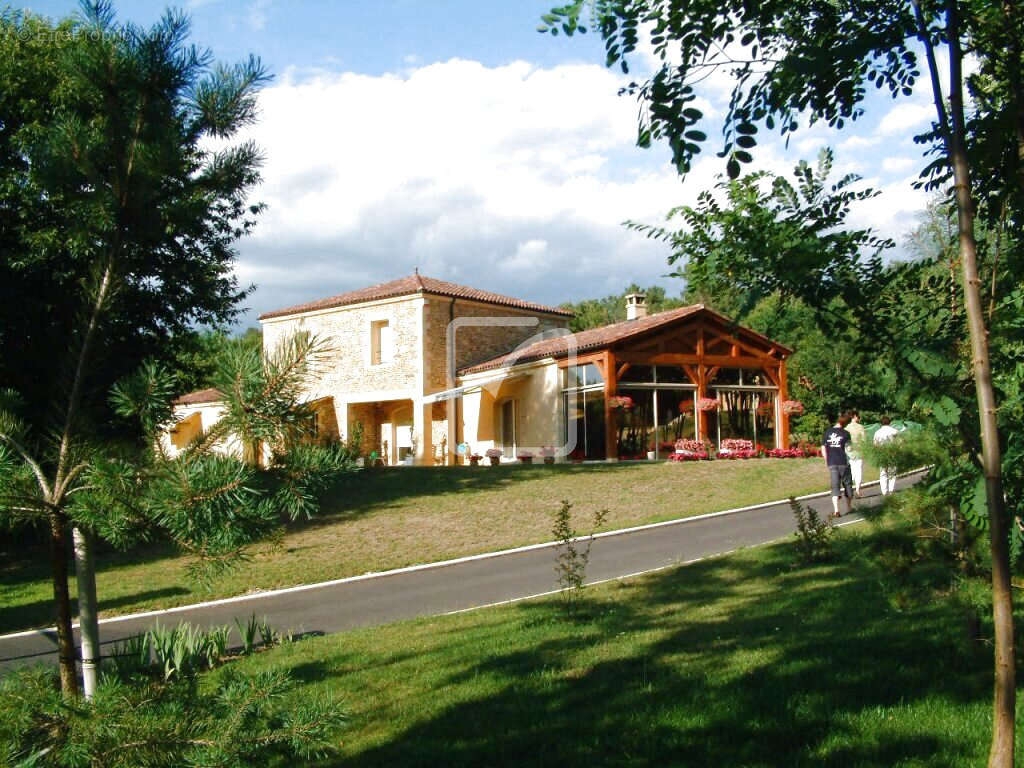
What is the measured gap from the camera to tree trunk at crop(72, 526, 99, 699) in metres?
2.58

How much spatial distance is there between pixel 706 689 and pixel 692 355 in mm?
24365

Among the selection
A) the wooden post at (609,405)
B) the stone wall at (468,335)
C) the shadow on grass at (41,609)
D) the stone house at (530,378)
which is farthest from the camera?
the stone wall at (468,335)

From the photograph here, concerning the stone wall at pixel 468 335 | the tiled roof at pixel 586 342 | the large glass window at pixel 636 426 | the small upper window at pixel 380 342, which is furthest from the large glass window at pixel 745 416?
the small upper window at pixel 380 342

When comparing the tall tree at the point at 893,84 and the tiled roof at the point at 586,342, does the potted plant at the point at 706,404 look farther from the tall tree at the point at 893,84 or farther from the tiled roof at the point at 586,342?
the tall tree at the point at 893,84

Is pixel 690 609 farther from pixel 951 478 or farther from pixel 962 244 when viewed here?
pixel 962 244

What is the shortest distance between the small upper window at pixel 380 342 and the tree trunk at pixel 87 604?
29.5m

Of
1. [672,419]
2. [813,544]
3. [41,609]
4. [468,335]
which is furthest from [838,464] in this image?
[468,335]

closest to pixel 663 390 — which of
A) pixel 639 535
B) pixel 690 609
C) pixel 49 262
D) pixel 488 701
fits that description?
pixel 639 535

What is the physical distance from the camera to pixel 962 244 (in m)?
2.87

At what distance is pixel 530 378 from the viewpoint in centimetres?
2956

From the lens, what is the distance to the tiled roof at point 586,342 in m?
27.5

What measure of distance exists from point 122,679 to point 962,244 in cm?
307

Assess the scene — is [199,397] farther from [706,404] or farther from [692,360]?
[692,360]

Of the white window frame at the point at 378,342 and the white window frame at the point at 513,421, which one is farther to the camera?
the white window frame at the point at 378,342
